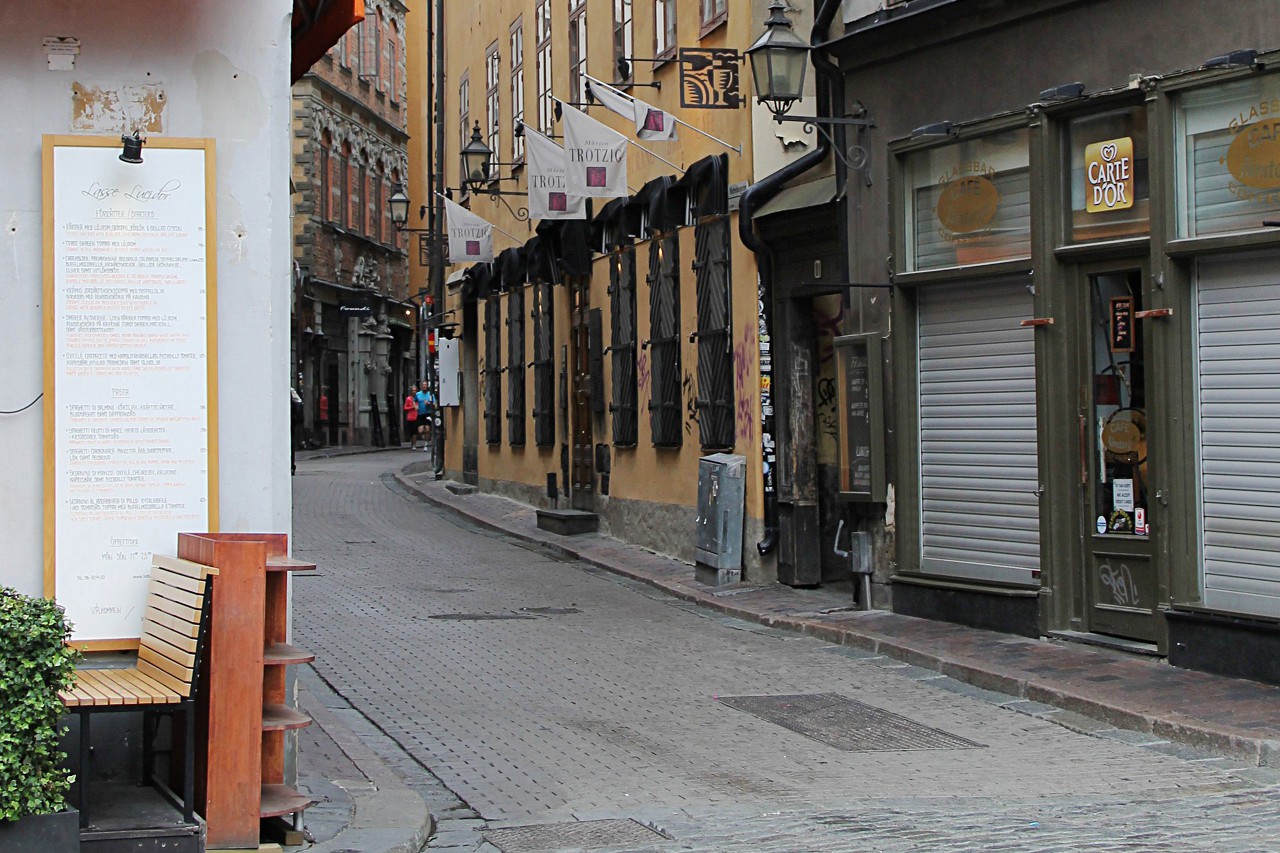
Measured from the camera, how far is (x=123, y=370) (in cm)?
681

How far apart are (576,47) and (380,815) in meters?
16.3

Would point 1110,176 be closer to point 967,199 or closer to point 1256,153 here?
point 1256,153

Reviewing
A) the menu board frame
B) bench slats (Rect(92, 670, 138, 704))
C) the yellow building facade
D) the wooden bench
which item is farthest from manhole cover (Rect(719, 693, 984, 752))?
the yellow building facade

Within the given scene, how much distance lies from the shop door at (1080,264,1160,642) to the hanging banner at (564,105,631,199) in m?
6.08

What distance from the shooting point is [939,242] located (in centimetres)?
1270

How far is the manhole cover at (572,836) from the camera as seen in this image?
6.72 m

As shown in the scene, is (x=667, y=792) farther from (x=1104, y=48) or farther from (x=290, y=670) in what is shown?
(x=1104, y=48)

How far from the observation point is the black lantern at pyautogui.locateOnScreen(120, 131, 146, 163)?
21.9 ft

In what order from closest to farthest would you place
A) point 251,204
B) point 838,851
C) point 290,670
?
1. point 838,851
2. point 251,204
3. point 290,670

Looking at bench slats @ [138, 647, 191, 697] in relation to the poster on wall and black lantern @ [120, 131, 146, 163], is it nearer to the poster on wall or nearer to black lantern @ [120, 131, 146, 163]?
the poster on wall

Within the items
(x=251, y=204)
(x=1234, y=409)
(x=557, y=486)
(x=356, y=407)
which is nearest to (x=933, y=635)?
(x=1234, y=409)

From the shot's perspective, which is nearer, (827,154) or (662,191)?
(827,154)

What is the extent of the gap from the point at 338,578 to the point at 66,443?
10012 mm

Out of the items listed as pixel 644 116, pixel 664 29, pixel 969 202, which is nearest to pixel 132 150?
pixel 969 202
